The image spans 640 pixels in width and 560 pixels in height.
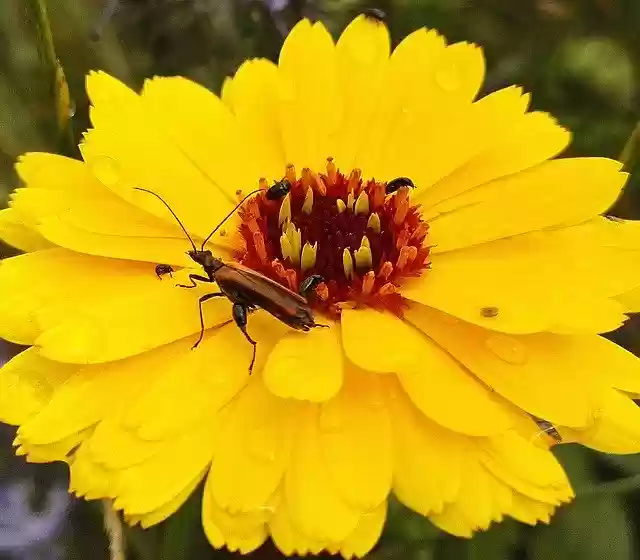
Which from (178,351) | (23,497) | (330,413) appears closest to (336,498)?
(330,413)

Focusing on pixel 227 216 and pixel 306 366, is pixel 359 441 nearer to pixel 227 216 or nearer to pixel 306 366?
pixel 306 366

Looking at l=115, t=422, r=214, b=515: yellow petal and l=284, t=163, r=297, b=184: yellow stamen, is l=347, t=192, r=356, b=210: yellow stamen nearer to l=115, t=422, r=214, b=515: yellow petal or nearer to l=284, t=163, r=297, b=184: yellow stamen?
l=284, t=163, r=297, b=184: yellow stamen

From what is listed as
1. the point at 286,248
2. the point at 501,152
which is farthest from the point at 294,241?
the point at 501,152

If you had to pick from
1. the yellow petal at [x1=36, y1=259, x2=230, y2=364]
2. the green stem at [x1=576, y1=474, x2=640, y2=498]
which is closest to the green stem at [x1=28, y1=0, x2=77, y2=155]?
the yellow petal at [x1=36, y1=259, x2=230, y2=364]

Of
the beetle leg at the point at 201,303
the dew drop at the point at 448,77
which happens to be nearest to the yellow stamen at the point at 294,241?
the beetle leg at the point at 201,303

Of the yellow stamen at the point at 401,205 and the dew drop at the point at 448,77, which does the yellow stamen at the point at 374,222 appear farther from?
the dew drop at the point at 448,77
